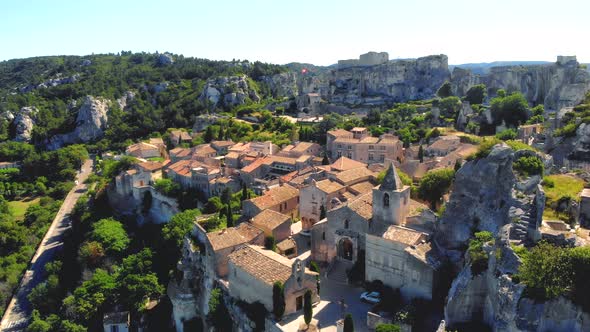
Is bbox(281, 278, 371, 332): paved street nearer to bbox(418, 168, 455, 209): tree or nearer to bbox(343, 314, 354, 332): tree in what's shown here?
bbox(343, 314, 354, 332): tree

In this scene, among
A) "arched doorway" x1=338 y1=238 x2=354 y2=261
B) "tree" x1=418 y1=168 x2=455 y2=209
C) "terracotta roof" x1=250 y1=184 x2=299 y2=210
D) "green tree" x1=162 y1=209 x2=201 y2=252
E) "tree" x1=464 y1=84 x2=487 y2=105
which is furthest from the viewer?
"tree" x1=464 y1=84 x2=487 y2=105

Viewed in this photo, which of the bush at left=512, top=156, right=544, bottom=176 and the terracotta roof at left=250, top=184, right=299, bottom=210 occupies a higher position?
the bush at left=512, top=156, right=544, bottom=176

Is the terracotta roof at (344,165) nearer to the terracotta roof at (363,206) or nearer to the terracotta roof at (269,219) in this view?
the terracotta roof at (269,219)

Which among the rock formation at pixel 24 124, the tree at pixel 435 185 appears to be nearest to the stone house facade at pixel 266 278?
the tree at pixel 435 185

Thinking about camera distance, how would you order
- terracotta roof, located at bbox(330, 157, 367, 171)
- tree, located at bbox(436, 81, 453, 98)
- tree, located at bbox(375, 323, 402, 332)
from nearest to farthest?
tree, located at bbox(375, 323, 402, 332), terracotta roof, located at bbox(330, 157, 367, 171), tree, located at bbox(436, 81, 453, 98)

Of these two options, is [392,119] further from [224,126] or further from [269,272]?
[269,272]

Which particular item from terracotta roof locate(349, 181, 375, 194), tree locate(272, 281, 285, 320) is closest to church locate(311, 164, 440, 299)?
terracotta roof locate(349, 181, 375, 194)

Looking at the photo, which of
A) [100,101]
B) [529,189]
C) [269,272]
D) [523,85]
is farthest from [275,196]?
[100,101]
